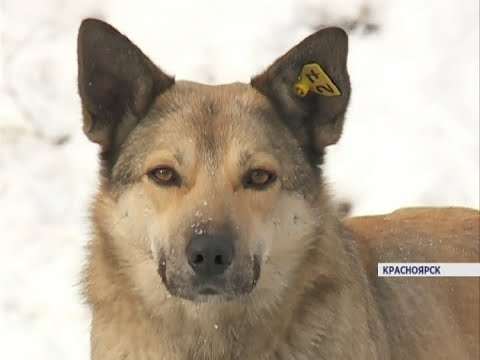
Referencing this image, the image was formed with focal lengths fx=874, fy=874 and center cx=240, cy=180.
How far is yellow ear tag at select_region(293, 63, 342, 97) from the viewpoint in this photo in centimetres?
352

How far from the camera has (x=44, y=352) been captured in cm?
506

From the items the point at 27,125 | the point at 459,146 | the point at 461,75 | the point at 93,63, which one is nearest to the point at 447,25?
the point at 461,75

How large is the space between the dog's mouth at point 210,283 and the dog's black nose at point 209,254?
34mm

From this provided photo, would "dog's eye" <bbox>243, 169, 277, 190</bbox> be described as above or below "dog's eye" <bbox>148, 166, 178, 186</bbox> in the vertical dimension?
below

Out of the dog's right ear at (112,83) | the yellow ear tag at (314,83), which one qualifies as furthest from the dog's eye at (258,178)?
the dog's right ear at (112,83)

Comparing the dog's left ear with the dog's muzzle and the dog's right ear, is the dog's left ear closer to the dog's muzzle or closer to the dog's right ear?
the dog's right ear

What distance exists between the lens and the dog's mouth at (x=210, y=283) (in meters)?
3.14

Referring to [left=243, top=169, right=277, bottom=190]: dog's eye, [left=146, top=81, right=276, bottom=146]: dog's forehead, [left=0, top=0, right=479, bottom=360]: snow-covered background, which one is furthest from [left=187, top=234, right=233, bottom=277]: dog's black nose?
[left=0, top=0, right=479, bottom=360]: snow-covered background

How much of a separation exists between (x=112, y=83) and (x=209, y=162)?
59 cm

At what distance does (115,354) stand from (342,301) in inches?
37.6

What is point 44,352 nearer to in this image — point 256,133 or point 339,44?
point 256,133

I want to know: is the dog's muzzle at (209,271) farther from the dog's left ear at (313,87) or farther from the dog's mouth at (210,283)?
the dog's left ear at (313,87)

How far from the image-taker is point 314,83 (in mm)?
3570

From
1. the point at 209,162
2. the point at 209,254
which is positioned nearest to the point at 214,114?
the point at 209,162
